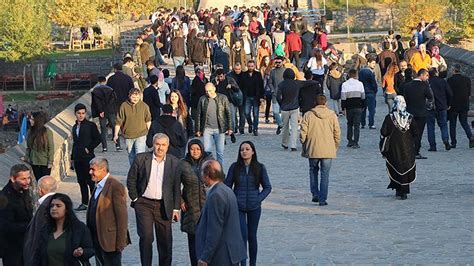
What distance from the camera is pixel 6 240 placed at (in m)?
13.5

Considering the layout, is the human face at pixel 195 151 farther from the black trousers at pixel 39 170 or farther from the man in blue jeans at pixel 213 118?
the man in blue jeans at pixel 213 118

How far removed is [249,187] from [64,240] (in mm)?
3442

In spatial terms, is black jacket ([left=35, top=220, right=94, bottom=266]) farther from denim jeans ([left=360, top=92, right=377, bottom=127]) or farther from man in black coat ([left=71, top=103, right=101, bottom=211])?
denim jeans ([left=360, top=92, right=377, bottom=127])

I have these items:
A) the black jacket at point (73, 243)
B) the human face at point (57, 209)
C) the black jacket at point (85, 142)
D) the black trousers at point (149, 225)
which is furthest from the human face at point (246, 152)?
the black jacket at point (85, 142)

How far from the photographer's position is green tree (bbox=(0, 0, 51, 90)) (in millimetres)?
76812

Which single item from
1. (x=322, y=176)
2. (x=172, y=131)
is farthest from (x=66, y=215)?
(x=322, y=176)

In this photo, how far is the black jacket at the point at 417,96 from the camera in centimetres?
2489

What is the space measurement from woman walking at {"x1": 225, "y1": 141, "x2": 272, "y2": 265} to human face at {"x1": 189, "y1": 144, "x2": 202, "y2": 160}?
0.40 meters

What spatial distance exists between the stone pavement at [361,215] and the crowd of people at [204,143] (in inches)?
19.8

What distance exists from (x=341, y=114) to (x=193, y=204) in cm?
1752

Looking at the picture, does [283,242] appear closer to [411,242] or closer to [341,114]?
[411,242]

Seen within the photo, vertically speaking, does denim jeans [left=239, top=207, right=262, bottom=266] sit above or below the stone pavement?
above

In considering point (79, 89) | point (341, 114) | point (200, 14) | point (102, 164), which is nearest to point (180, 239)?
point (102, 164)

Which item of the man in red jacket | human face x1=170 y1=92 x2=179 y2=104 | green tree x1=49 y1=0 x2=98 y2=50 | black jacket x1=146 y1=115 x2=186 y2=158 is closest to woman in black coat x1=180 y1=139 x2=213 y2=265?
black jacket x1=146 y1=115 x2=186 y2=158
